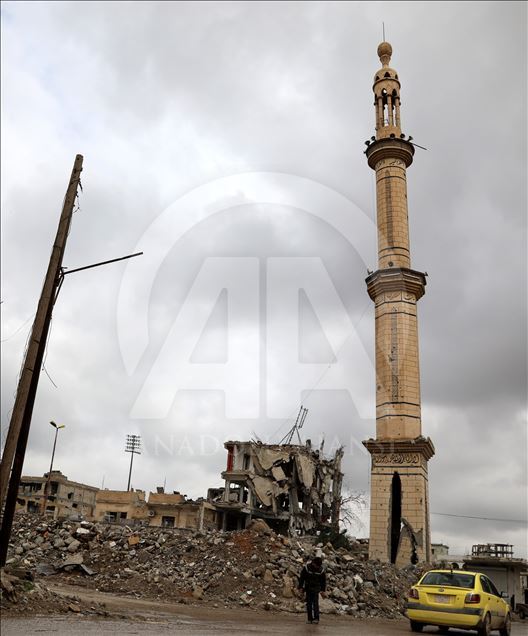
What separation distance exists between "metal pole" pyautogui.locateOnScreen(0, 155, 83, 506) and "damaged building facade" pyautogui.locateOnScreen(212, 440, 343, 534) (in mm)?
36761

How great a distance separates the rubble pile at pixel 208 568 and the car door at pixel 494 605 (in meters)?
5.61

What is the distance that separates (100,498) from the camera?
5547cm

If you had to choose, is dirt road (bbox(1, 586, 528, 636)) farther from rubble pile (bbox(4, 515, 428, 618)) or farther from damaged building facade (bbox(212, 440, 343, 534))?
damaged building facade (bbox(212, 440, 343, 534))

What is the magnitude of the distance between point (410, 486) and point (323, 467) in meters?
27.8

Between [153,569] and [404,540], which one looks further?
[404,540]

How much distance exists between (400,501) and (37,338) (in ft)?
56.8

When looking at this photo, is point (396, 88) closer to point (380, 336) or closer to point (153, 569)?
point (380, 336)

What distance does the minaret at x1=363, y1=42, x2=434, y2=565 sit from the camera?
930 inches

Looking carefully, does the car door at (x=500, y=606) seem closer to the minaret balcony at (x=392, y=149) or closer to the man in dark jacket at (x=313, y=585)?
the man in dark jacket at (x=313, y=585)

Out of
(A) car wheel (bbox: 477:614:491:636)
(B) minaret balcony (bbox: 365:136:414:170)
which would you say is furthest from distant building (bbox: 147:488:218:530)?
(A) car wheel (bbox: 477:614:491:636)

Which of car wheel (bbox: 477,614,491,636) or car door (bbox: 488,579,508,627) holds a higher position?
car door (bbox: 488,579,508,627)

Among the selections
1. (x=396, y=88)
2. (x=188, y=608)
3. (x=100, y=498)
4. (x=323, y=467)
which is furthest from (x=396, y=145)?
(x=100, y=498)

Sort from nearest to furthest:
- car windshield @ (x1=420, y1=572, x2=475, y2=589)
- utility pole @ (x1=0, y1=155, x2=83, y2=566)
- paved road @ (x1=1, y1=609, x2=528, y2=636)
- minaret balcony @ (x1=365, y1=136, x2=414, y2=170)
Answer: paved road @ (x1=1, y1=609, x2=528, y2=636) < utility pole @ (x1=0, y1=155, x2=83, y2=566) < car windshield @ (x1=420, y1=572, x2=475, y2=589) < minaret balcony @ (x1=365, y1=136, x2=414, y2=170)

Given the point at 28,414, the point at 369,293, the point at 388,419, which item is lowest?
the point at 28,414
